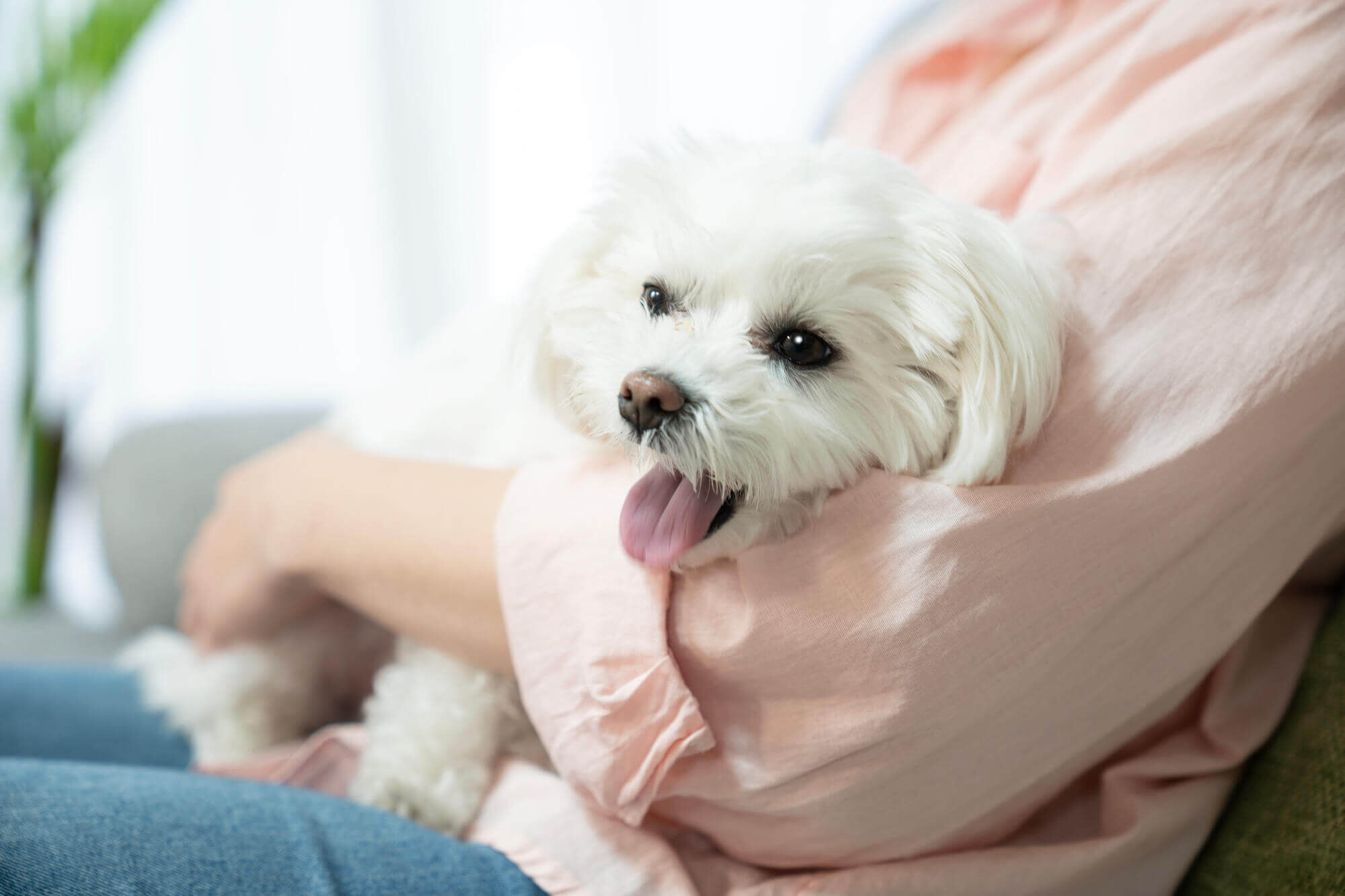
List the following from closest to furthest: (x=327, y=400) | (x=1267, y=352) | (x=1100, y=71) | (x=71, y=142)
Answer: (x=1267, y=352)
(x=1100, y=71)
(x=327, y=400)
(x=71, y=142)

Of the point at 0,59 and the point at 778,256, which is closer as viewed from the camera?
the point at 778,256

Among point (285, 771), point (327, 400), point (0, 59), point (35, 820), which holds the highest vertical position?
point (0, 59)

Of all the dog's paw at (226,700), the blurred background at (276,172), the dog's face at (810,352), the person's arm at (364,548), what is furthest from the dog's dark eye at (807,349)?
the blurred background at (276,172)

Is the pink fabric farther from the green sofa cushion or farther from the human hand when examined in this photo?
the human hand

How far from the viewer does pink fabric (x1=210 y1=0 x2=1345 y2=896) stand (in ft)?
1.96

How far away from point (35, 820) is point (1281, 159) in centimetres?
103

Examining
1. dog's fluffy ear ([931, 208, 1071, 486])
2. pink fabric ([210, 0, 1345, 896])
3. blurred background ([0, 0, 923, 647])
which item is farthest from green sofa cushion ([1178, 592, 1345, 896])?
blurred background ([0, 0, 923, 647])

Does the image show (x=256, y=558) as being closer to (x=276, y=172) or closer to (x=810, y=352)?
(x=810, y=352)

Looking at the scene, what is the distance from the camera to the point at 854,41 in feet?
6.09

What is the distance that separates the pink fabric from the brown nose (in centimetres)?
8

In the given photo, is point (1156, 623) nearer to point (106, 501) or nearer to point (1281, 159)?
point (1281, 159)

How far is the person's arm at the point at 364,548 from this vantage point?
78 cm

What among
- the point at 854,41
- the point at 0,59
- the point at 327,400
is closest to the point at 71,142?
the point at 0,59

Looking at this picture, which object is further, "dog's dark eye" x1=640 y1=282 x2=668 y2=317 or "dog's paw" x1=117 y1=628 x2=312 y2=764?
"dog's paw" x1=117 y1=628 x2=312 y2=764
